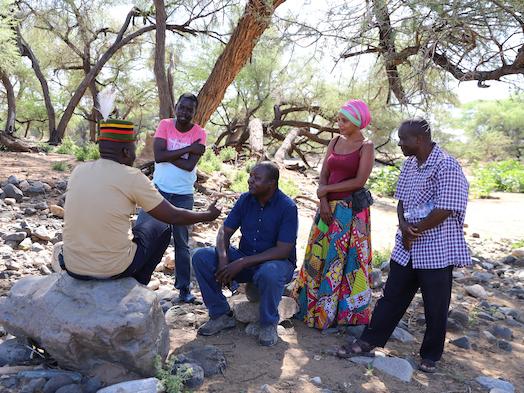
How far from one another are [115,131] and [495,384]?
8.97 ft

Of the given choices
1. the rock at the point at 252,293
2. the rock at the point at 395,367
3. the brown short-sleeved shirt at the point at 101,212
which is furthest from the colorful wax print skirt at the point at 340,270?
the brown short-sleeved shirt at the point at 101,212

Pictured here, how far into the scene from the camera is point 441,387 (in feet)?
10.1

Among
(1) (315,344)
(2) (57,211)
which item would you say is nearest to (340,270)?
(1) (315,344)

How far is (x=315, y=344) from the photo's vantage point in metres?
3.54

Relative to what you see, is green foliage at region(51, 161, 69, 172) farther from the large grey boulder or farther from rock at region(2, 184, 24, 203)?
the large grey boulder

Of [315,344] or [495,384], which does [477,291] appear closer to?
[495,384]

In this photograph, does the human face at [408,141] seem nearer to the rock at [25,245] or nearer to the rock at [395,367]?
the rock at [395,367]

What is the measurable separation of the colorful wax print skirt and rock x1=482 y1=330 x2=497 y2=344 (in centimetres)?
105

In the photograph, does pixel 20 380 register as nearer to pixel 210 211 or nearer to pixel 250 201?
pixel 210 211

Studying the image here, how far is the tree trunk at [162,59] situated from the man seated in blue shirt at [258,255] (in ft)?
16.2

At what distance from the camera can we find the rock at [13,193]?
6871 mm

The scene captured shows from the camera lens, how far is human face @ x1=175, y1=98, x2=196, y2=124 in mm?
3965

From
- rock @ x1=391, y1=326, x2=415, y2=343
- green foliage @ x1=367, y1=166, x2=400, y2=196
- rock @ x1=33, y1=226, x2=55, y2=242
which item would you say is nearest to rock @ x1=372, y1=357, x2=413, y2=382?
rock @ x1=391, y1=326, x2=415, y2=343

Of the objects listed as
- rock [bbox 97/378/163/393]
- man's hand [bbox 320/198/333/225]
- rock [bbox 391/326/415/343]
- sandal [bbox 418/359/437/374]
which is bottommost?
rock [bbox 391/326/415/343]
